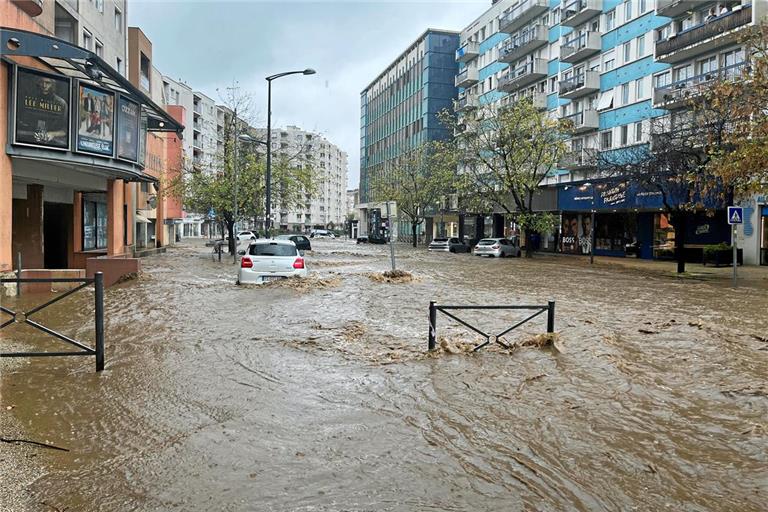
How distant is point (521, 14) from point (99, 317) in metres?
50.8

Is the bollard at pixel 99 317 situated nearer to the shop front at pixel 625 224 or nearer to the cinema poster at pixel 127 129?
the cinema poster at pixel 127 129

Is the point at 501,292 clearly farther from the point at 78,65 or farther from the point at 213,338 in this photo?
the point at 78,65

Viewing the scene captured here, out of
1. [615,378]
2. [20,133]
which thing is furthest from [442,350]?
[20,133]

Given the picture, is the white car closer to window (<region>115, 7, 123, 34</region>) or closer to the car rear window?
the car rear window

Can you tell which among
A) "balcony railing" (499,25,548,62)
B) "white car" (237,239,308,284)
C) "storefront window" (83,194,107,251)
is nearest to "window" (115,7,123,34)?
"storefront window" (83,194,107,251)

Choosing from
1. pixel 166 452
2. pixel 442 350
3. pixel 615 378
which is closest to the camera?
pixel 166 452

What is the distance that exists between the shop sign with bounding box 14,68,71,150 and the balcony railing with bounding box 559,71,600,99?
3379 centimetres

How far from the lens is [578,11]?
138ft

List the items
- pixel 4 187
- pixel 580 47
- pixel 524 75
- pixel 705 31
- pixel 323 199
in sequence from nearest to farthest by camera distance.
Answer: pixel 4 187, pixel 705 31, pixel 580 47, pixel 524 75, pixel 323 199

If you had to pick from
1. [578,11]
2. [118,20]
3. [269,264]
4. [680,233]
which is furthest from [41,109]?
[578,11]

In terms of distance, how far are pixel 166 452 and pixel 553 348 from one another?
6069 millimetres

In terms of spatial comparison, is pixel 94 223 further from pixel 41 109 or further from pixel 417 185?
pixel 417 185

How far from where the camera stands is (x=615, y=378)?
24.9ft

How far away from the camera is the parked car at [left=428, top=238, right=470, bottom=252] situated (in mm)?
47781
